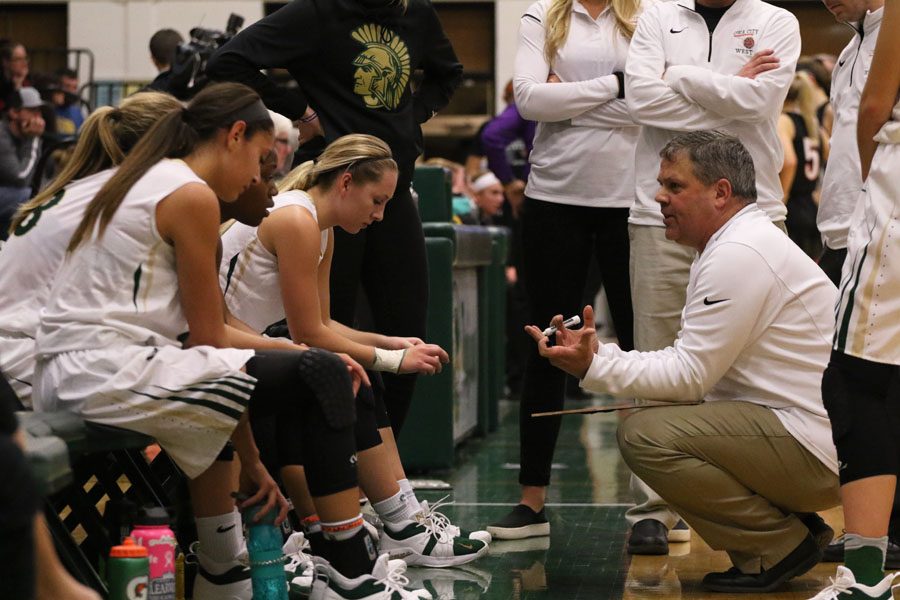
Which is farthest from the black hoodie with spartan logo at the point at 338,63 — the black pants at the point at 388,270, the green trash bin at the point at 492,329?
the green trash bin at the point at 492,329

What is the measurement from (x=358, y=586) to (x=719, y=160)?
1398 mm

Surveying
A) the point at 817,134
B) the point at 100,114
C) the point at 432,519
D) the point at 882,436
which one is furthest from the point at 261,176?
the point at 817,134

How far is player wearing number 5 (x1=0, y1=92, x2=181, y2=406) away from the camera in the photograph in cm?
319

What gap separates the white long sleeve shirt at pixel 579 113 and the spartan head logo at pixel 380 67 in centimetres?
36

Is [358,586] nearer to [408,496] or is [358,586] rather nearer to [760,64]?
[408,496]

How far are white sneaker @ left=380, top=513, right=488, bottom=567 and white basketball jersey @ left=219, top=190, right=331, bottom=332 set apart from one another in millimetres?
660

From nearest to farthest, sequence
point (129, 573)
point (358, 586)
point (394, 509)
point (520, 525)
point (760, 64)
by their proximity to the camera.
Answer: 1. point (129, 573)
2. point (358, 586)
3. point (394, 509)
4. point (760, 64)
5. point (520, 525)

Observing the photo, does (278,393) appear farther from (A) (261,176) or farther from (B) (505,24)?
(B) (505,24)

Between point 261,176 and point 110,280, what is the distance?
18.1 inches

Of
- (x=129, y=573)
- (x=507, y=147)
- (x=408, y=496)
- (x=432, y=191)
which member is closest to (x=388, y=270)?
(x=408, y=496)

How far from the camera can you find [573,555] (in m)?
3.97

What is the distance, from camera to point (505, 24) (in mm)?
15023

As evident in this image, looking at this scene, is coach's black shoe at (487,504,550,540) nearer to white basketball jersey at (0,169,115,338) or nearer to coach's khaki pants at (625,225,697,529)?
coach's khaki pants at (625,225,697,529)

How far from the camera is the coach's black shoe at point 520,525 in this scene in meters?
4.18
